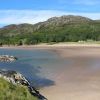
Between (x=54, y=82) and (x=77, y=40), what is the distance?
125260mm

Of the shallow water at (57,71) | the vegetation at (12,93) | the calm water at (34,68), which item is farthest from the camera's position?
the calm water at (34,68)

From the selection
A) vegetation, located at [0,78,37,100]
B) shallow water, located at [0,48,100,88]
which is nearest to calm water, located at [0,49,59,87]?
shallow water, located at [0,48,100,88]

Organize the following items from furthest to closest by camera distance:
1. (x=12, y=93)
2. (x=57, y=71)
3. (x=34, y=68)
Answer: (x=34, y=68) → (x=57, y=71) → (x=12, y=93)

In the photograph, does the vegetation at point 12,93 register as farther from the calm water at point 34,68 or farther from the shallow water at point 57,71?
the calm water at point 34,68

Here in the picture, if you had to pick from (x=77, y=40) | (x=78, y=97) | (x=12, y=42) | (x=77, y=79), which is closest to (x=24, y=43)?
(x=12, y=42)

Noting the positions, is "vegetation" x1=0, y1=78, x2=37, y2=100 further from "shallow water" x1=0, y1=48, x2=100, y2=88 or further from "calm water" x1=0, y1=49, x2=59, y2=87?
"calm water" x1=0, y1=49, x2=59, y2=87

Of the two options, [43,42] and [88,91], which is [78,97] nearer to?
[88,91]

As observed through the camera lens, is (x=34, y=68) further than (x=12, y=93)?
Yes

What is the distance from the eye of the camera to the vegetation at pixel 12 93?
52.0 feet

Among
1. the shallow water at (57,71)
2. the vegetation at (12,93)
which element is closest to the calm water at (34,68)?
the shallow water at (57,71)

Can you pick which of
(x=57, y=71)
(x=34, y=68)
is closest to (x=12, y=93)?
(x=57, y=71)

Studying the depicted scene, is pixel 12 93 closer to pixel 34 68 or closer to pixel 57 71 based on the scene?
pixel 57 71

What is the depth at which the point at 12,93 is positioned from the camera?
16.4 meters

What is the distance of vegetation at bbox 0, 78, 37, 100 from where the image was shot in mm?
15836
